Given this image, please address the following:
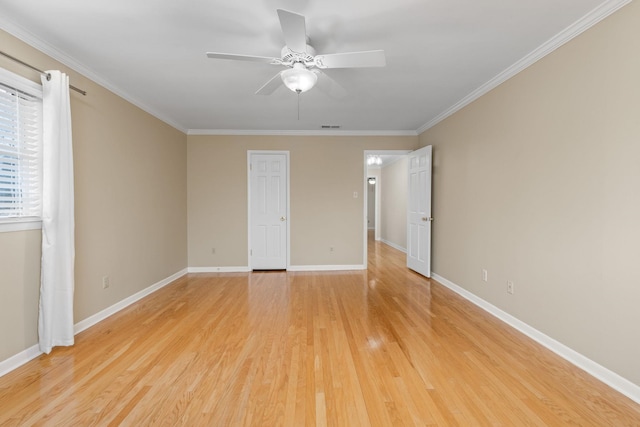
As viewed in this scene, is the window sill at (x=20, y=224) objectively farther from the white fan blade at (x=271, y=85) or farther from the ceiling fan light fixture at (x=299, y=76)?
the ceiling fan light fixture at (x=299, y=76)

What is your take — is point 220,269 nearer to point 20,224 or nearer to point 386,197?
point 20,224

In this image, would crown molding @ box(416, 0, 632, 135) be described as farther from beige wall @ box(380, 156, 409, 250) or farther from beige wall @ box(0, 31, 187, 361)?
beige wall @ box(0, 31, 187, 361)

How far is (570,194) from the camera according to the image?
2213mm

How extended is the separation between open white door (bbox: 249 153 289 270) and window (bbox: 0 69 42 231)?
3.05 meters

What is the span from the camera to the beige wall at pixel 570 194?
72.1 inches

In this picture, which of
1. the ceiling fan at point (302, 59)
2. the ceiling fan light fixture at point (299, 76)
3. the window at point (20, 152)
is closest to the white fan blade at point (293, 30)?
the ceiling fan at point (302, 59)

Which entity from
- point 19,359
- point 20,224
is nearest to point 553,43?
point 20,224

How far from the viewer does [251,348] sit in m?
2.40

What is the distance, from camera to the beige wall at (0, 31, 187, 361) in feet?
7.03

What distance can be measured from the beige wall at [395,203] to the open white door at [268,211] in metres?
3.36

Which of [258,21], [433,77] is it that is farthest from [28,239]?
[433,77]

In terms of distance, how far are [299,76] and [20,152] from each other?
2196 millimetres

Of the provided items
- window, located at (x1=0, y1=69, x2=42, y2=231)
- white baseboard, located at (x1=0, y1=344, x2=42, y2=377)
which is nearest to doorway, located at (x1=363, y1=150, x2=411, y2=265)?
window, located at (x1=0, y1=69, x2=42, y2=231)

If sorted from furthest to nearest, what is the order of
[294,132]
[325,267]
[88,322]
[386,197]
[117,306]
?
[386,197], [325,267], [294,132], [117,306], [88,322]
